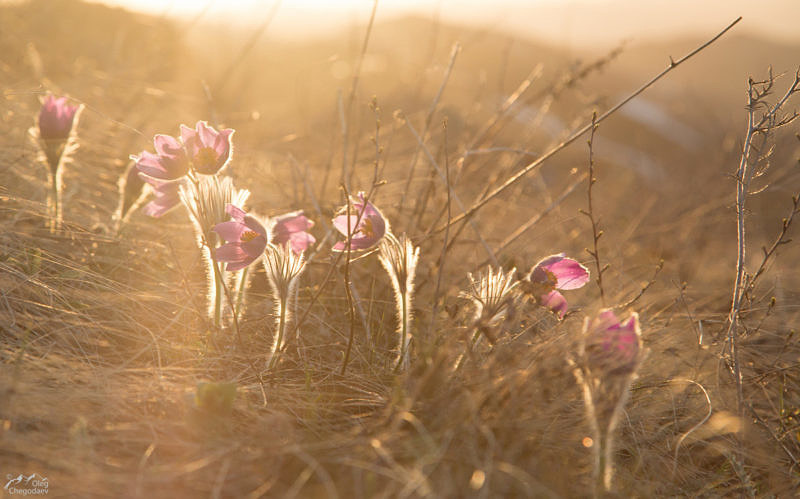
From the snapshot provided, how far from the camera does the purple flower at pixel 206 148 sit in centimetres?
182

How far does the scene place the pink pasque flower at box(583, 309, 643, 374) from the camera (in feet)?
4.69

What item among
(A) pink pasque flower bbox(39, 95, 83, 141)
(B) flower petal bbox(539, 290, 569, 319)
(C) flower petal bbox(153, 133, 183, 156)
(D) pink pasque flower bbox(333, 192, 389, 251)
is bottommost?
(B) flower petal bbox(539, 290, 569, 319)

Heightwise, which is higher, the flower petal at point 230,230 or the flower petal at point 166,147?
the flower petal at point 166,147

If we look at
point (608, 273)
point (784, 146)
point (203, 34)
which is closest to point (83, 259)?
point (608, 273)

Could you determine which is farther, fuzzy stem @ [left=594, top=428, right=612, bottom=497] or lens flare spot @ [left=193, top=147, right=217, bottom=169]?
lens flare spot @ [left=193, top=147, right=217, bottom=169]

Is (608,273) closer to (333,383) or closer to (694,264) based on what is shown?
(694,264)

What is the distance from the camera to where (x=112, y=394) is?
1612mm

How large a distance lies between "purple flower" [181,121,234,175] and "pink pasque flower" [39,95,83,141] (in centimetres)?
74

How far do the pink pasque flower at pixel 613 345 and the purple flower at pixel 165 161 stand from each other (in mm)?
1213

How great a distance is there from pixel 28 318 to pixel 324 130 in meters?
4.07

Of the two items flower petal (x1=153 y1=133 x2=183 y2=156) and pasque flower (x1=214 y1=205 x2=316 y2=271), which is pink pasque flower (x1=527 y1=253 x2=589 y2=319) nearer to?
pasque flower (x1=214 y1=205 x2=316 y2=271)

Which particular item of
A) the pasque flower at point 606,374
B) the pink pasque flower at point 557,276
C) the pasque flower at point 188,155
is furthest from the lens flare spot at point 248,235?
the pasque flower at point 606,374

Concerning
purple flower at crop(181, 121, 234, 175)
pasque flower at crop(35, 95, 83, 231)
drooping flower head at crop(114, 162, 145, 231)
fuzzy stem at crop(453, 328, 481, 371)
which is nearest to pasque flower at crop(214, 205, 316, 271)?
purple flower at crop(181, 121, 234, 175)

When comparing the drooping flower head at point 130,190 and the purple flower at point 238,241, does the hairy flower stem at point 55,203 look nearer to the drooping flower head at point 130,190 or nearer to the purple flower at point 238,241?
the drooping flower head at point 130,190
